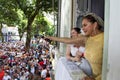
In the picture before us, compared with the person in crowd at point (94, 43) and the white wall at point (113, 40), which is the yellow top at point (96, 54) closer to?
the person in crowd at point (94, 43)

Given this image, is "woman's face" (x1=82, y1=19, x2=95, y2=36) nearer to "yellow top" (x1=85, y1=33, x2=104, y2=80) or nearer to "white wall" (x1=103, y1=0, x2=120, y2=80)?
"yellow top" (x1=85, y1=33, x2=104, y2=80)

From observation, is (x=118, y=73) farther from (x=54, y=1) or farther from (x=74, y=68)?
(x=54, y=1)

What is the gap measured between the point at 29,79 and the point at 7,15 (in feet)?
39.2

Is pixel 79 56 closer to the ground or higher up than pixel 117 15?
closer to the ground

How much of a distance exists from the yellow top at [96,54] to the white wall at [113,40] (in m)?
1.00

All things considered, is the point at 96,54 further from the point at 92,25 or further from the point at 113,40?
the point at 113,40

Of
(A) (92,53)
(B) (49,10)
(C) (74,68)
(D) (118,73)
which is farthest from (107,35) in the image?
(B) (49,10)

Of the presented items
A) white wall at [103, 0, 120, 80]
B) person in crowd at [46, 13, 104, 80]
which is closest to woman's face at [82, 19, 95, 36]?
person in crowd at [46, 13, 104, 80]

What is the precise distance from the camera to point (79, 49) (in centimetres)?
452

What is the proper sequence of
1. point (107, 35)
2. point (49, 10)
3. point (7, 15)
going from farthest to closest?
1. point (7, 15)
2. point (49, 10)
3. point (107, 35)

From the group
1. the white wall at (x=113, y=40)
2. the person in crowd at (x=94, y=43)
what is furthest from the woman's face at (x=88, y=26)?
the white wall at (x=113, y=40)

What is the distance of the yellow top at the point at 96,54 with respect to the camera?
2984mm

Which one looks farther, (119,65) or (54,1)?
(54,1)

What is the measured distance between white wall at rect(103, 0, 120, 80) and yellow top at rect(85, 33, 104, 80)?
100 cm
